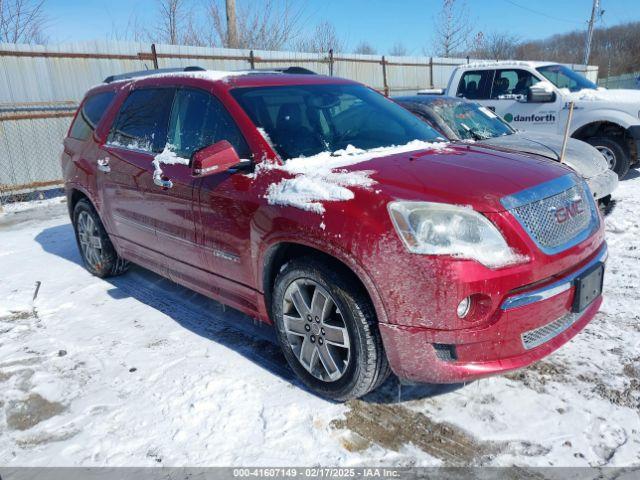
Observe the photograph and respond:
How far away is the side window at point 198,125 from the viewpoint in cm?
327

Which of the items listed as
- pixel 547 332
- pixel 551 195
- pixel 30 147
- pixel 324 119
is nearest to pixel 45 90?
pixel 30 147

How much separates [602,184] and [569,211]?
11.6 ft

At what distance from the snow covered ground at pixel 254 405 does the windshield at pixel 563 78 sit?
18.0ft

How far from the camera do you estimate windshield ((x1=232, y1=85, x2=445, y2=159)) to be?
3219 mm

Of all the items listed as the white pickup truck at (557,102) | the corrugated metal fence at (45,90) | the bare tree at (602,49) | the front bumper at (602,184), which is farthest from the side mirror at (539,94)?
the bare tree at (602,49)

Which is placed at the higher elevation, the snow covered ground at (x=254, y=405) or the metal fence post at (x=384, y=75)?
the metal fence post at (x=384, y=75)

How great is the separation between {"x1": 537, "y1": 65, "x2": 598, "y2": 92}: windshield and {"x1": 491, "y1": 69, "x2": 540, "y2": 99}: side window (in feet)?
0.94

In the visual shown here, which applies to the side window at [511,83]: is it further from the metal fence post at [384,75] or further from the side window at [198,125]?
the metal fence post at [384,75]

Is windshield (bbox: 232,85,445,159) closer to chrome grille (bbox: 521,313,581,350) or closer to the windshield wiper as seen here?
chrome grille (bbox: 521,313,581,350)

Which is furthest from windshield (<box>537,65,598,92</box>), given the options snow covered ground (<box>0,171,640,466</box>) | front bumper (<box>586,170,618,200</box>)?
snow covered ground (<box>0,171,640,466</box>)

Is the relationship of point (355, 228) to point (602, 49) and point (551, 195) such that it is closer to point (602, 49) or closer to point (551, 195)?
point (551, 195)

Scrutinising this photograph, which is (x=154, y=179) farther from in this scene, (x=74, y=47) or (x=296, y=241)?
(x=74, y=47)

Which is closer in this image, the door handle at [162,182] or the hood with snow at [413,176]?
the hood with snow at [413,176]

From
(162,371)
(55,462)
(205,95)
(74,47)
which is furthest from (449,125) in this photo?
(74,47)
